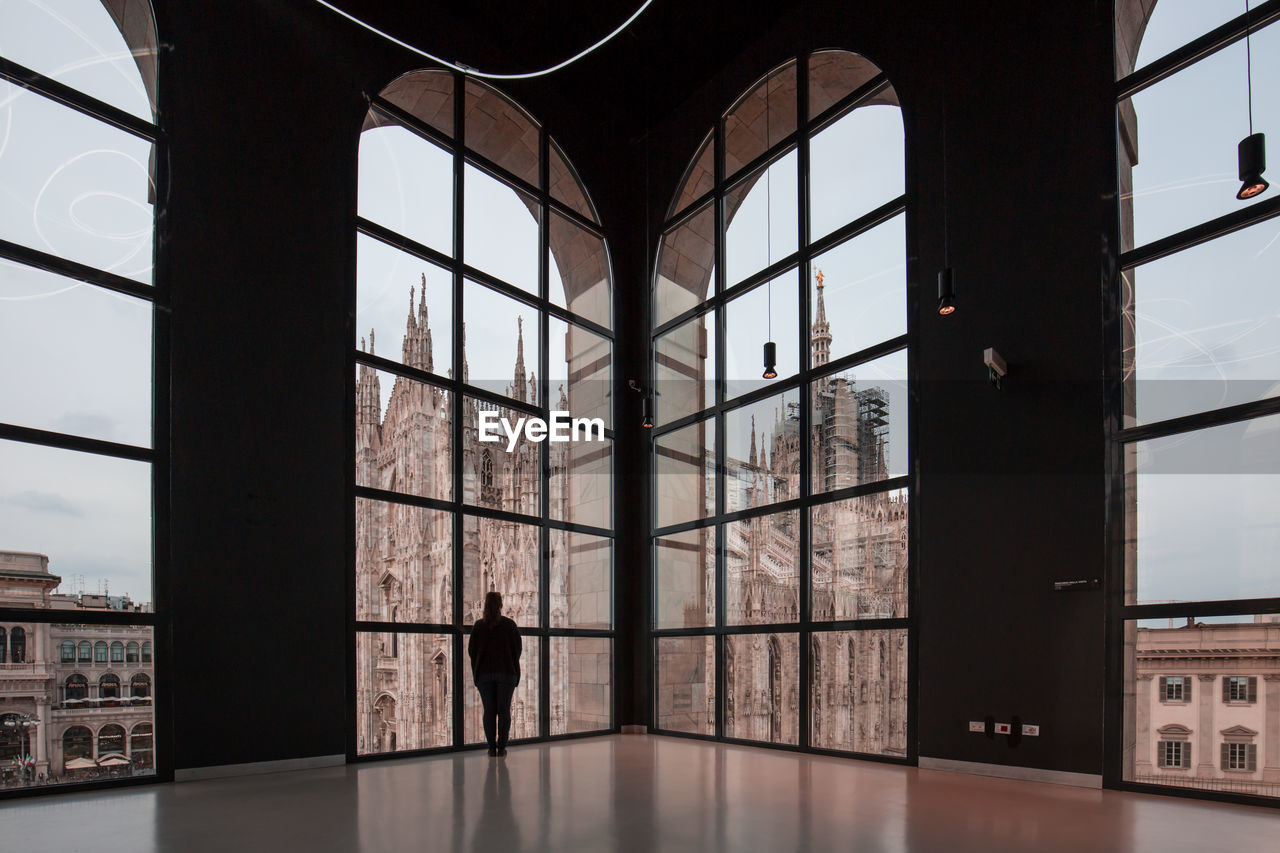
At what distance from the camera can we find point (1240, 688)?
516 centimetres

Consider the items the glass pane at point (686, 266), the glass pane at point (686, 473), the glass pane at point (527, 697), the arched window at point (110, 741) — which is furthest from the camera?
the glass pane at point (686, 266)

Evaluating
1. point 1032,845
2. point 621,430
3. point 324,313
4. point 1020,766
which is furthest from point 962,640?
point 324,313

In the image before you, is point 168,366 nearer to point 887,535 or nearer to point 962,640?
point 887,535

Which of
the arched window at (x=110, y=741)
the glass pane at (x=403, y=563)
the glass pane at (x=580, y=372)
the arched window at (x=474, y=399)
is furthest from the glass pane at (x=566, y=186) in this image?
the arched window at (x=110, y=741)

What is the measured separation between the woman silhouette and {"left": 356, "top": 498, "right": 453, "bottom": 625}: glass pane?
834mm

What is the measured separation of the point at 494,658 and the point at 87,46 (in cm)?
544

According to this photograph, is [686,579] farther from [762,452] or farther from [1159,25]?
[1159,25]

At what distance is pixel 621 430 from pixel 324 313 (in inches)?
150

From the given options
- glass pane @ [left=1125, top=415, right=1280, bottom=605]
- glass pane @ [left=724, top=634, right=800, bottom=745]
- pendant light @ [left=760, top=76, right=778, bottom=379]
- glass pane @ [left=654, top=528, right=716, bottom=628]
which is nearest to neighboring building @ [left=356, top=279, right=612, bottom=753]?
glass pane @ [left=654, top=528, right=716, bottom=628]

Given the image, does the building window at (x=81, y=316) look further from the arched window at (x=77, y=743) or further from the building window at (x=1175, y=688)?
the building window at (x=1175, y=688)

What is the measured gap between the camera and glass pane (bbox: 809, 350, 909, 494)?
7.42 meters

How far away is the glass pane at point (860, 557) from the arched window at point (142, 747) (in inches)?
209

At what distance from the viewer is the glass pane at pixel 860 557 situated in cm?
724

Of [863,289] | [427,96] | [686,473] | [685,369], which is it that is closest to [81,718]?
[686,473]
